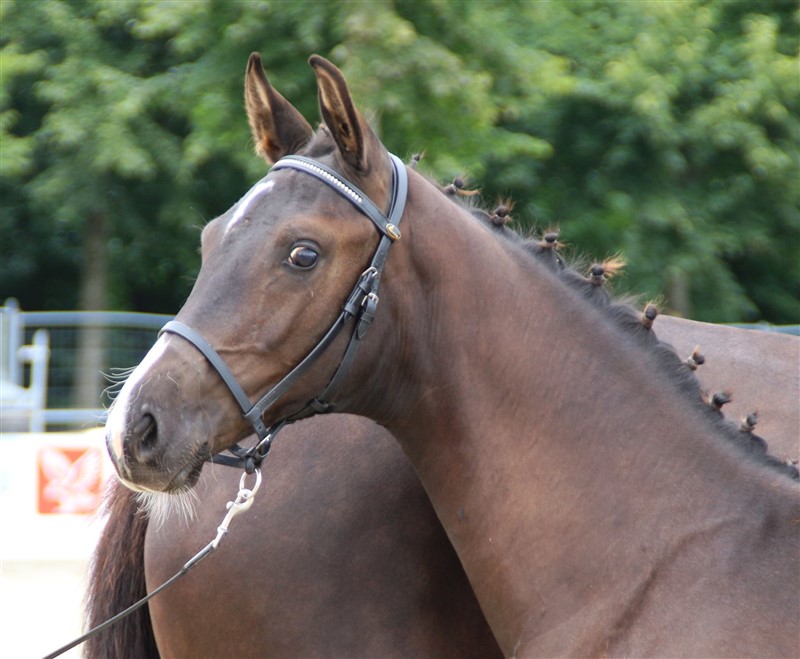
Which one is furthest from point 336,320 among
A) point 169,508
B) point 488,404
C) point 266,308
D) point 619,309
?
point 169,508

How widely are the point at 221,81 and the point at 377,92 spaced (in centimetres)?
176

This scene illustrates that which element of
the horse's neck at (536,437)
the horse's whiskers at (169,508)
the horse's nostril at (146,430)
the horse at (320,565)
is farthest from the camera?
the horse at (320,565)

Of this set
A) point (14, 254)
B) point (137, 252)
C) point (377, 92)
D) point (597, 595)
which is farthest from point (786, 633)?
point (14, 254)

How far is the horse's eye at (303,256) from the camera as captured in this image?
2506 millimetres

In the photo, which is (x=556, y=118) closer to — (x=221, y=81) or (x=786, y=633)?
(x=221, y=81)

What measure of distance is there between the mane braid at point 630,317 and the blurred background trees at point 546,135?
7.24 m

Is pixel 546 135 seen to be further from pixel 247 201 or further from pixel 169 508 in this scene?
pixel 247 201

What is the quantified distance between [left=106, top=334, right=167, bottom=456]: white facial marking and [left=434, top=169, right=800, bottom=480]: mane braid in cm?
90

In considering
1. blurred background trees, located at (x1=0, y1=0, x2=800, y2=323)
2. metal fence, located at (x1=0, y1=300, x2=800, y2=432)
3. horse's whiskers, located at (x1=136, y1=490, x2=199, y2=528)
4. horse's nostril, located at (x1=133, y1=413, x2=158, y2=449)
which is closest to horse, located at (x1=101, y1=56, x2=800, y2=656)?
horse's nostril, located at (x1=133, y1=413, x2=158, y2=449)

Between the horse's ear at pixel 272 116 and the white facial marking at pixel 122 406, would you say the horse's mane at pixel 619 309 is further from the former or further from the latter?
the white facial marking at pixel 122 406

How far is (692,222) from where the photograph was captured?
12.0 meters

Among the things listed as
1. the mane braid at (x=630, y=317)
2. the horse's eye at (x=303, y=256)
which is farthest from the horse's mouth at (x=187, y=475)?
the mane braid at (x=630, y=317)

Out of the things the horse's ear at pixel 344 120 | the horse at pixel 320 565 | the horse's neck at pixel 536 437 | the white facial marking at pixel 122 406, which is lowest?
the horse at pixel 320 565

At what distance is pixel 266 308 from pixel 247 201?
0.27m
